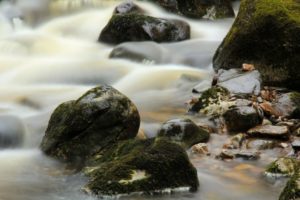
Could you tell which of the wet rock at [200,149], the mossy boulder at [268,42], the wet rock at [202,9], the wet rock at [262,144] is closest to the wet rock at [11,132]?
the wet rock at [200,149]

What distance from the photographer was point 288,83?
8.47 meters

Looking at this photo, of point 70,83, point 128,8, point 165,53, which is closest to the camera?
point 70,83

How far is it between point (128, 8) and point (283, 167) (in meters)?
9.42

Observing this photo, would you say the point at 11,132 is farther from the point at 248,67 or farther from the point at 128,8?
the point at 128,8

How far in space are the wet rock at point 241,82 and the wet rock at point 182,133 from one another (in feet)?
5.05

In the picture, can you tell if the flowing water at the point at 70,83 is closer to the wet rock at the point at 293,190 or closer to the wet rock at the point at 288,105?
the wet rock at the point at 293,190

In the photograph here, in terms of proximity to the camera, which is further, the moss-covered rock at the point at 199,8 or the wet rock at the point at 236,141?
the moss-covered rock at the point at 199,8

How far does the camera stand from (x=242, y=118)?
279 inches

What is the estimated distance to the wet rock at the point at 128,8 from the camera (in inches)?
570

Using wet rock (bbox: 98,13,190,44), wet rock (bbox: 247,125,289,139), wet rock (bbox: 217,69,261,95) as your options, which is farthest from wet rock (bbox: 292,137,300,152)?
wet rock (bbox: 98,13,190,44)

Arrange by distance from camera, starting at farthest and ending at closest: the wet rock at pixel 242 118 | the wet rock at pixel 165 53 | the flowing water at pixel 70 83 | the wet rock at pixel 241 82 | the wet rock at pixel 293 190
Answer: the wet rock at pixel 165 53 < the wet rock at pixel 241 82 < the wet rock at pixel 242 118 < the flowing water at pixel 70 83 < the wet rock at pixel 293 190

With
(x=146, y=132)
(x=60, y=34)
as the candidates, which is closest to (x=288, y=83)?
(x=146, y=132)

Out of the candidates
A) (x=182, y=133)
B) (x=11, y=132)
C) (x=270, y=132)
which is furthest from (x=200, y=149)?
(x=11, y=132)

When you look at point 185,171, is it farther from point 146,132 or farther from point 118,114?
point 146,132
